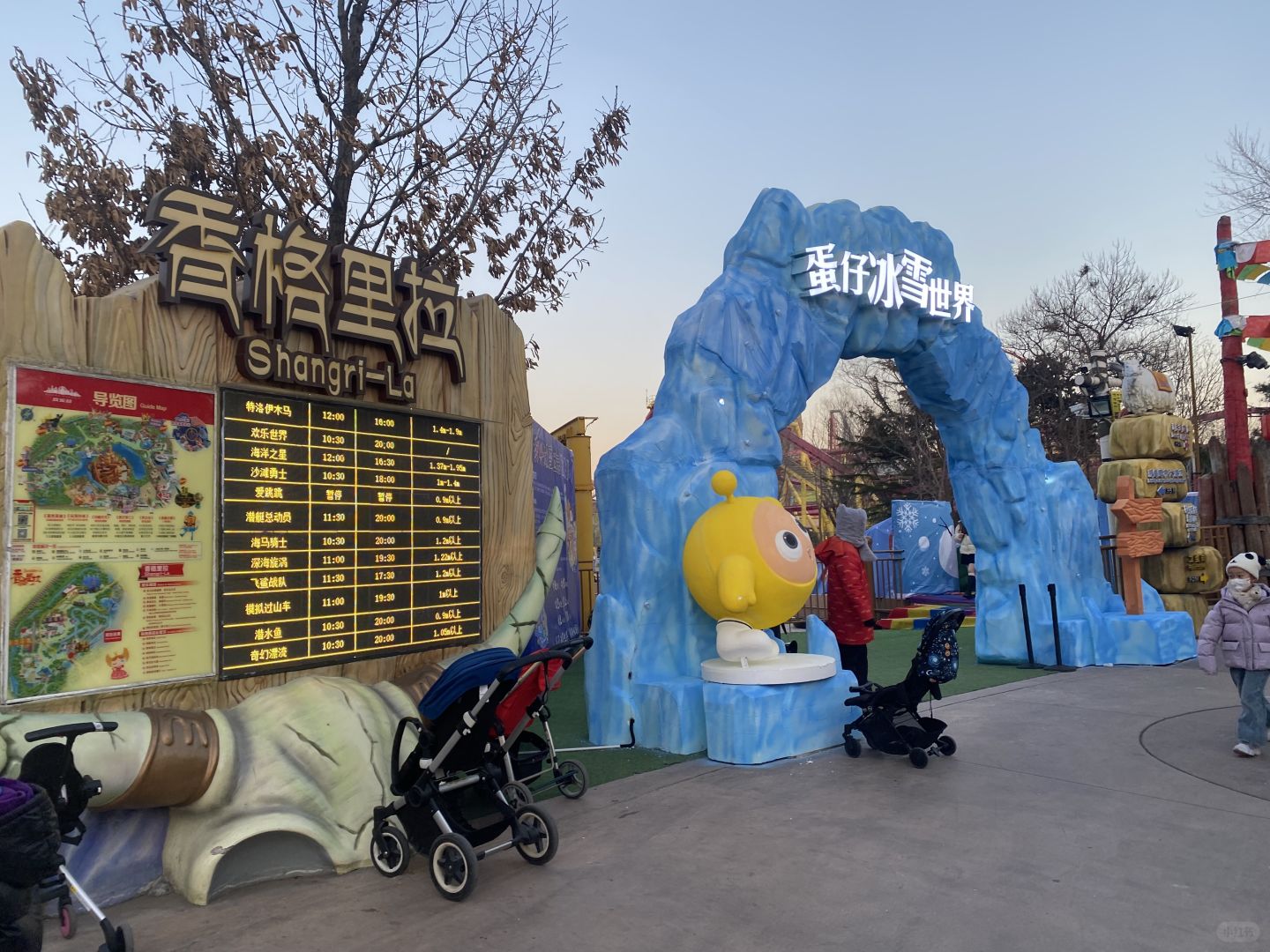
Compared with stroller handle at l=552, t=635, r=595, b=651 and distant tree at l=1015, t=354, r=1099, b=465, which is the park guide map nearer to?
stroller handle at l=552, t=635, r=595, b=651

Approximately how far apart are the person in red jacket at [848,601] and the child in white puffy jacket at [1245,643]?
2491 mm

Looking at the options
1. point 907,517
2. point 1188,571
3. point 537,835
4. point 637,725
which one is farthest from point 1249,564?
point 907,517

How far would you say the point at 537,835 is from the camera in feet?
14.2

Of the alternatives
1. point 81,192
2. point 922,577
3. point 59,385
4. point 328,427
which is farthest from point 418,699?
point 922,577

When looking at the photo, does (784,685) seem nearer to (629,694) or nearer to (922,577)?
(629,694)

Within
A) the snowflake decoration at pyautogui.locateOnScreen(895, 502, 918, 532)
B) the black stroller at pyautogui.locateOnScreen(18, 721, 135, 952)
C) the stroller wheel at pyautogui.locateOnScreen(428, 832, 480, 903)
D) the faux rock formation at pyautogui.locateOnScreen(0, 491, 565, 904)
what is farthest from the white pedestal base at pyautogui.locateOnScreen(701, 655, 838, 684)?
the snowflake decoration at pyautogui.locateOnScreen(895, 502, 918, 532)

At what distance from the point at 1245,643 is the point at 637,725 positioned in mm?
4336

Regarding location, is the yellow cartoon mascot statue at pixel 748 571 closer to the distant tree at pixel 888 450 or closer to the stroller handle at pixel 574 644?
the stroller handle at pixel 574 644

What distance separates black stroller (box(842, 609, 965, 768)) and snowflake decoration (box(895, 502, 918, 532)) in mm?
14168

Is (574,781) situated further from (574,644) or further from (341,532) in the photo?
(341,532)

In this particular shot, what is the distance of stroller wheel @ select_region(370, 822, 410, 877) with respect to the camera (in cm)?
431

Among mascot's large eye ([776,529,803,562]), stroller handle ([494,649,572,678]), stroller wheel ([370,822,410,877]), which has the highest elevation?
mascot's large eye ([776,529,803,562])

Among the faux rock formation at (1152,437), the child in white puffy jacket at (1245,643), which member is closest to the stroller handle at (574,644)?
the child in white puffy jacket at (1245,643)

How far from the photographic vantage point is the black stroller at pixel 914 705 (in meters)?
6.26
